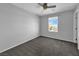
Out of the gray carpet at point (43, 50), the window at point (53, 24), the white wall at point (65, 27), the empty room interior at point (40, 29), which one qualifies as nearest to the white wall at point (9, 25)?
the empty room interior at point (40, 29)

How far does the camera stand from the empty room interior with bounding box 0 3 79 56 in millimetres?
2500

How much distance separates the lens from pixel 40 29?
6.21 meters

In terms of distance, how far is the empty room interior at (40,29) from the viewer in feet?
8.20

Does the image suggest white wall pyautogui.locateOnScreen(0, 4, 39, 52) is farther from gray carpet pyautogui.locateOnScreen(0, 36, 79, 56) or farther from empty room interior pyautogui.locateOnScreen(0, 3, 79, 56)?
gray carpet pyautogui.locateOnScreen(0, 36, 79, 56)

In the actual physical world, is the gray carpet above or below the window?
below

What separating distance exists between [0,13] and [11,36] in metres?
1.25

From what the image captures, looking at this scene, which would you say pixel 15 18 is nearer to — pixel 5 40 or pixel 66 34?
pixel 5 40

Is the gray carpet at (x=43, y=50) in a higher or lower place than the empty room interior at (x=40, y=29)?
lower

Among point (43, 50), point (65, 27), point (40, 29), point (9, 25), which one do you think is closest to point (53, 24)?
point (65, 27)

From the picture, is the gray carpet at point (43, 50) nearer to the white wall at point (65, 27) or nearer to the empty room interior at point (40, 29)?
the empty room interior at point (40, 29)

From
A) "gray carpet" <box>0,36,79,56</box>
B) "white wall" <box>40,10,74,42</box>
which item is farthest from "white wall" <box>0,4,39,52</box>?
"white wall" <box>40,10,74,42</box>

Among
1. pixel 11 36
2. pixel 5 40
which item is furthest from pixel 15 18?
pixel 5 40

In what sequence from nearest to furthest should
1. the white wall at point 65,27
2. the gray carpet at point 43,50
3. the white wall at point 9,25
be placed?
the gray carpet at point 43,50 < the white wall at point 9,25 < the white wall at point 65,27

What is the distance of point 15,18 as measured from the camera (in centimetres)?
315
